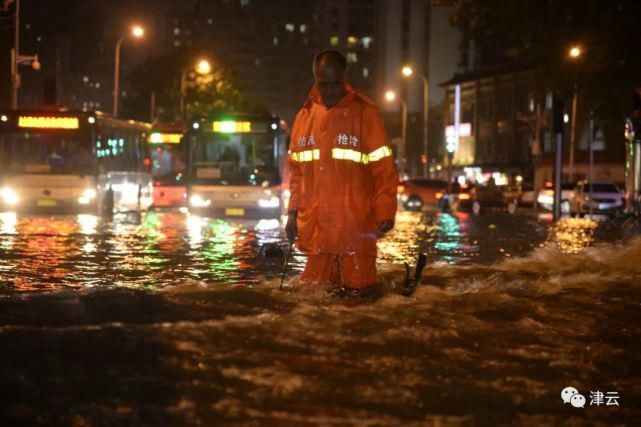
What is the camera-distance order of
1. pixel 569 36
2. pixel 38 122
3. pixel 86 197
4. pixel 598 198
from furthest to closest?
1. pixel 598 198
2. pixel 38 122
3. pixel 86 197
4. pixel 569 36

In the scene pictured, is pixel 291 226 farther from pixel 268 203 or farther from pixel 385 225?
pixel 268 203

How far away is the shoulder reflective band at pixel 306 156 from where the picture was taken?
31.2ft

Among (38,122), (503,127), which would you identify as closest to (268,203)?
(38,122)

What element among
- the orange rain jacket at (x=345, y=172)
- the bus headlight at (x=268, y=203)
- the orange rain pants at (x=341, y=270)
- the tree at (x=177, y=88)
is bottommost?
the bus headlight at (x=268, y=203)

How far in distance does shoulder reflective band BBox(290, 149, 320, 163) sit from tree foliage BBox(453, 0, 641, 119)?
1839 centimetres

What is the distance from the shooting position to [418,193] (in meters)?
54.9

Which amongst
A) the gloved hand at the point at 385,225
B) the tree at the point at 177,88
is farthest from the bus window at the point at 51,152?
the tree at the point at 177,88

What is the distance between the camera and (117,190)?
3506 centimetres

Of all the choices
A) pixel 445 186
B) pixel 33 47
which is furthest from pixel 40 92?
pixel 445 186

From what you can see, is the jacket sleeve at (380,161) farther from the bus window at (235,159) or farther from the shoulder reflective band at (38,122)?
the shoulder reflective band at (38,122)

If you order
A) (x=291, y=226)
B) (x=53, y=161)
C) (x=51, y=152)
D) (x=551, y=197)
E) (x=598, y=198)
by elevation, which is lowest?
(x=551, y=197)

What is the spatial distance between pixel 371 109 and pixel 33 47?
242 feet

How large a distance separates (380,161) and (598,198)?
119 ft

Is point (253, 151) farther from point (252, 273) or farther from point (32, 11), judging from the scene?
point (32, 11)
